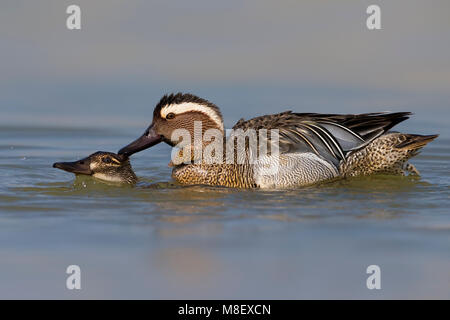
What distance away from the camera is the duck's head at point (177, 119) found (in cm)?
1016

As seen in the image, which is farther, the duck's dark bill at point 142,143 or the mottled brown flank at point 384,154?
the mottled brown flank at point 384,154

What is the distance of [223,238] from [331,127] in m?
3.43

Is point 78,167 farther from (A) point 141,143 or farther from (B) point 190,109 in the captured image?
(B) point 190,109

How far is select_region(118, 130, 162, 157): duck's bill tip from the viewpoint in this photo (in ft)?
33.4

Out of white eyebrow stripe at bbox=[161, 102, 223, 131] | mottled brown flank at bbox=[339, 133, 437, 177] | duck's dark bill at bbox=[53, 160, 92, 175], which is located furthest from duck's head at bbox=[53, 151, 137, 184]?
mottled brown flank at bbox=[339, 133, 437, 177]

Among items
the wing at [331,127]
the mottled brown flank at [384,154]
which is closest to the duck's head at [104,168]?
the wing at [331,127]

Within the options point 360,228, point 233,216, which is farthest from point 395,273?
point 233,216

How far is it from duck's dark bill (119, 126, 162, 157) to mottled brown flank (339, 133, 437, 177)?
221 cm

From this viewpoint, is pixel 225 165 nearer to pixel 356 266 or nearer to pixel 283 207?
pixel 283 207

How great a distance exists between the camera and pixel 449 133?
12.8m

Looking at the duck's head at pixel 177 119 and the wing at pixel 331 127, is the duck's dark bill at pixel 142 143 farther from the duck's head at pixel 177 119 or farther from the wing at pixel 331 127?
the wing at pixel 331 127

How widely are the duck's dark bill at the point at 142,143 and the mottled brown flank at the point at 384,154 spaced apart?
2207 millimetres

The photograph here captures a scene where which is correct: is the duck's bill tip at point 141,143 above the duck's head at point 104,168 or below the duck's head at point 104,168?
above

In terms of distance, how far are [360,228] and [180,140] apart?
322cm
